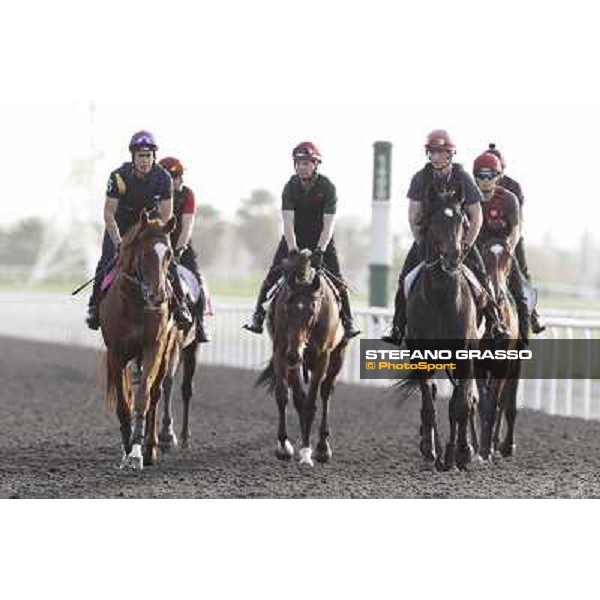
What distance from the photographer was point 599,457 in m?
9.60

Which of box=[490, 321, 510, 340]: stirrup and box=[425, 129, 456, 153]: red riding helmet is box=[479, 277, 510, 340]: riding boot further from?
box=[425, 129, 456, 153]: red riding helmet

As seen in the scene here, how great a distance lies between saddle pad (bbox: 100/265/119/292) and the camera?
8.28 m

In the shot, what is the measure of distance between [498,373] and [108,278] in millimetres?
2814

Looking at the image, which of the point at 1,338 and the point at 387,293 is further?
the point at 1,338

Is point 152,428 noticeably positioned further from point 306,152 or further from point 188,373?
point 306,152

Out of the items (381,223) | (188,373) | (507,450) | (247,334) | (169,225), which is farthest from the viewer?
(247,334)

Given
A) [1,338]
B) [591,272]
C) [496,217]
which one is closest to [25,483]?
[496,217]

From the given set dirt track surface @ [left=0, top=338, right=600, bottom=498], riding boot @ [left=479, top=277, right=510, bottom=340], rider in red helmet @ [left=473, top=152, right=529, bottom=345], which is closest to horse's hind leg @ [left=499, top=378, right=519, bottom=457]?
dirt track surface @ [left=0, top=338, right=600, bottom=498]

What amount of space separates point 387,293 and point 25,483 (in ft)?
17.4

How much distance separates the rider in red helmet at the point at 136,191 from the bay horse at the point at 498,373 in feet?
7.23

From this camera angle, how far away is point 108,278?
834 centimetres

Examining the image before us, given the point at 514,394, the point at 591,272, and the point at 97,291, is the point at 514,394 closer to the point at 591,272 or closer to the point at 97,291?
the point at 97,291

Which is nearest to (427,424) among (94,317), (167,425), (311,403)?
(311,403)

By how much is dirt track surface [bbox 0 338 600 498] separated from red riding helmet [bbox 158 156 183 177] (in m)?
1.92
